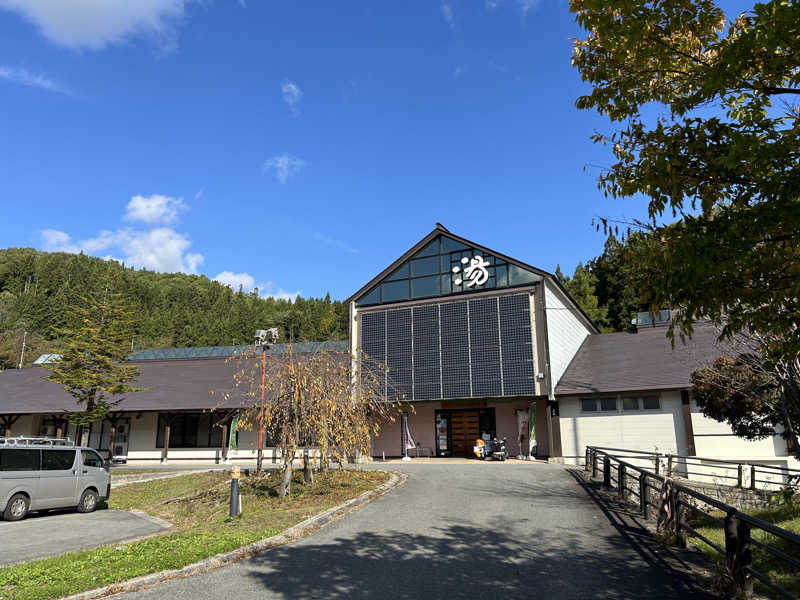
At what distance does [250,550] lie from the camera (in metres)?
8.38

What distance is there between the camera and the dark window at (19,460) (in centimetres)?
1286

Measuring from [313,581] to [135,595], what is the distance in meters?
2.12

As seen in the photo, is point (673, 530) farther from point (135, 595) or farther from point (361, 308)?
point (361, 308)

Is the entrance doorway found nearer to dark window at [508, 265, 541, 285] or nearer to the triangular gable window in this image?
the triangular gable window

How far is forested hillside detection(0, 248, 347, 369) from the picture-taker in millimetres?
78438

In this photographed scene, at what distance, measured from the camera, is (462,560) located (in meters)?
7.84

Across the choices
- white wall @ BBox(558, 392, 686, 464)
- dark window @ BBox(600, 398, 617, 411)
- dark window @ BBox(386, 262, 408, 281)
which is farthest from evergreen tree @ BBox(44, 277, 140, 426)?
dark window @ BBox(600, 398, 617, 411)

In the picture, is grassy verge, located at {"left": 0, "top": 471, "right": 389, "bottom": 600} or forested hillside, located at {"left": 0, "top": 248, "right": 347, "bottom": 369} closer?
grassy verge, located at {"left": 0, "top": 471, "right": 389, "bottom": 600}

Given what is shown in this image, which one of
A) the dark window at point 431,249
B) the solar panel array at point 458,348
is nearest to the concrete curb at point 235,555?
the solar panel array at point 458,348

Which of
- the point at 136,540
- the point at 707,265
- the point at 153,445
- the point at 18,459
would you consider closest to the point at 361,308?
the point at 153,445

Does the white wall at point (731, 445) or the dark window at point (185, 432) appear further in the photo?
the dark window at point (185, 432)

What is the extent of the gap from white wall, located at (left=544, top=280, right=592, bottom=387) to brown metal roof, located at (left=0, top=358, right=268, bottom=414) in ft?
52.2

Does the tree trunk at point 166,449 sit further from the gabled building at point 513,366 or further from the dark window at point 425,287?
the dark window at point 425,287

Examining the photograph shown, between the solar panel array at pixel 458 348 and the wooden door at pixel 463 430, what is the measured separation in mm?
3396
